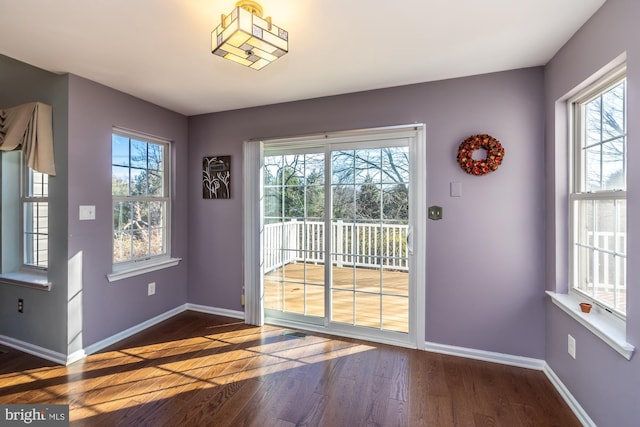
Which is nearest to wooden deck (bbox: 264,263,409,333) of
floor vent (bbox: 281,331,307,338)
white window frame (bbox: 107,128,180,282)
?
floor vent (bbox: 281,331,307,338)

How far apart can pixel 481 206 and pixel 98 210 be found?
335cm

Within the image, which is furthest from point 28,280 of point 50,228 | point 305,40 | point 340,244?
point 305,40

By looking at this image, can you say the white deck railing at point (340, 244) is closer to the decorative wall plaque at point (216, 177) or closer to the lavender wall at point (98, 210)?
the decorative wall plaque at point (216, 177)

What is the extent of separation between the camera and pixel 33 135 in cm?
239

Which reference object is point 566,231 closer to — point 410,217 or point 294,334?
point 410,217

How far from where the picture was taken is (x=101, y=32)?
1860 mm

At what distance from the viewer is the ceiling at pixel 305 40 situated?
5.35 ft

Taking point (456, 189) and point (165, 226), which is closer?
point (456, 189)

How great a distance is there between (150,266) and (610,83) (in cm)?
402

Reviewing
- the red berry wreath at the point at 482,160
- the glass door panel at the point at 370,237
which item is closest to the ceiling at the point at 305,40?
the red berry wreath at the point at 482,160

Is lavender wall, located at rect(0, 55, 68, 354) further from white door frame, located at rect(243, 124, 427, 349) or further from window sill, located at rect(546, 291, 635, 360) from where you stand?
window sill, located at rect(546, 291, 635, 360)

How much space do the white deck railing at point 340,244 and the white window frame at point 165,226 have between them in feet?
3.89

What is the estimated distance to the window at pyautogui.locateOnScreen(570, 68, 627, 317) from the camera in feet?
5.39

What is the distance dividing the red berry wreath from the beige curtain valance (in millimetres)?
3405
